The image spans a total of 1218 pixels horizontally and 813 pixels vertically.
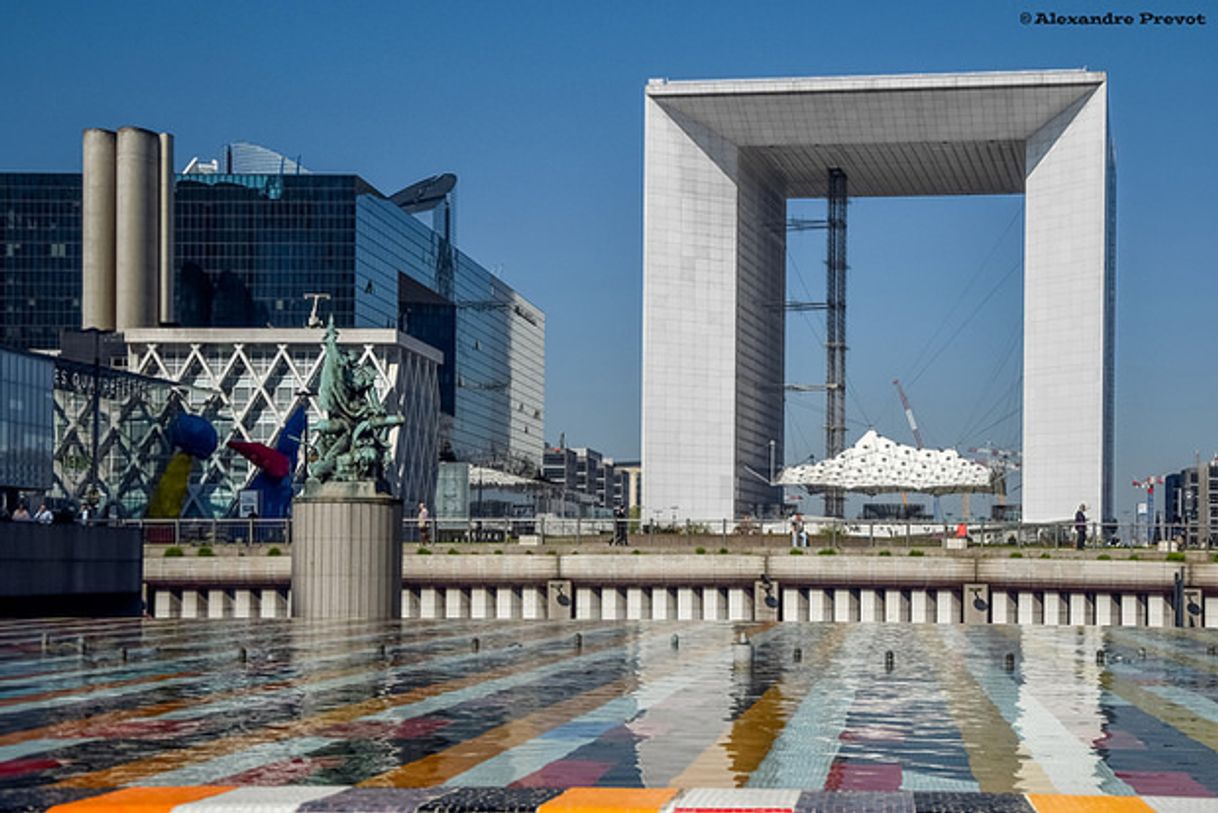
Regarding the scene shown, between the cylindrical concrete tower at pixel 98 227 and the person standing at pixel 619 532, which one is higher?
the cylindrical concrete tower at pixel 98 227

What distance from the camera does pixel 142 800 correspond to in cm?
997

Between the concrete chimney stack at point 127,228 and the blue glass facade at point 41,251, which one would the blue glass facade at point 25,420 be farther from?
the blue glass facade at point 41,251

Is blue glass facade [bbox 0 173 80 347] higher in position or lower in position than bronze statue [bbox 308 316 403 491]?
higher

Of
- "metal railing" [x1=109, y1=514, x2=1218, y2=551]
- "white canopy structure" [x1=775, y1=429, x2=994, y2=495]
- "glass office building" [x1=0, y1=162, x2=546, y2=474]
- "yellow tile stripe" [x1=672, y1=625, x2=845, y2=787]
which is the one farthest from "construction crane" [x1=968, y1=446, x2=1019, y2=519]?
"yellow tile stripe" [x1=672, y1=625, x2=845, y2=787]

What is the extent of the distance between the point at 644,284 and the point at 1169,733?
91.6 m

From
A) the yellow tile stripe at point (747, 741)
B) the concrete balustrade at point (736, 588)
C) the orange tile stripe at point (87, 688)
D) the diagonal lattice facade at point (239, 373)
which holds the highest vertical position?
the diagonal lattice facade at point (239, 373)

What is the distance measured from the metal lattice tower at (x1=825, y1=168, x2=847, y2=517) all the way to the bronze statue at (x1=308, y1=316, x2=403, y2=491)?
235ft

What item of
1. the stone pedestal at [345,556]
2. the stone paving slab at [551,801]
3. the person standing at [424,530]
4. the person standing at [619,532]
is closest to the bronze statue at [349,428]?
the stone pedestal at [345,556]

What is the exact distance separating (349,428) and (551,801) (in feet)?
107

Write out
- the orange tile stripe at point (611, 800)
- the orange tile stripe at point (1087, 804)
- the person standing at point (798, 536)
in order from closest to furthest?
the orange tile stripe at point (611, 800) → the orange tile stripe at point (1087, 804) → the person standing at point (798, 536)

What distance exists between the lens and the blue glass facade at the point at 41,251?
16075 centimetres

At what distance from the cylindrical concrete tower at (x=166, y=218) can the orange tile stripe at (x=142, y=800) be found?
147022 millimetres

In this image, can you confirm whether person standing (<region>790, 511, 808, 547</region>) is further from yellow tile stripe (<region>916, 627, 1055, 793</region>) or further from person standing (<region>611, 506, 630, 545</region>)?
yellow tile stripe (<region>916, 627, 1055, 793</region>)

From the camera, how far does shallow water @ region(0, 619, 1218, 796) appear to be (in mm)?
11742
